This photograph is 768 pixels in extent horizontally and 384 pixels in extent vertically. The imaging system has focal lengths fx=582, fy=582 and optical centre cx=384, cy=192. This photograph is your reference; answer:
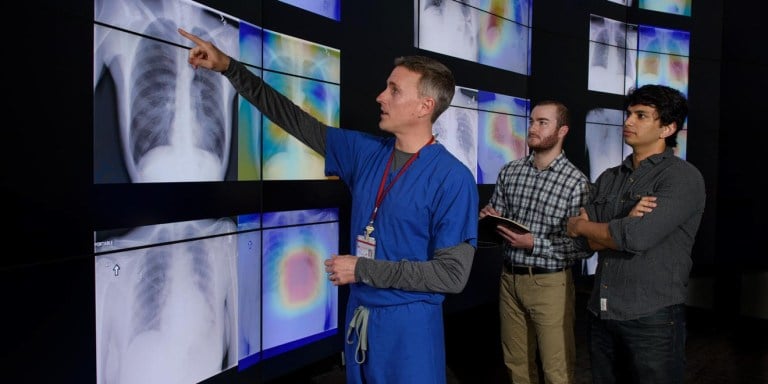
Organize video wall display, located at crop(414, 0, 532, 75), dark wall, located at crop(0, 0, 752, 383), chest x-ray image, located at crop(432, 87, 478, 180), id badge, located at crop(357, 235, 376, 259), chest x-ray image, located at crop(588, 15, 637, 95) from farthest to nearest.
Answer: chest x-ray image, located at crop(588, 15, 637, 95) < chest x-ray image, located at crop(432, 87, 478, 180) < video wall display, located at crop(414, 0, 532, 75) < dark wall, located at crop(0, 0, 752, 383) < id badge, located at crop(357, 235, 376, 259)

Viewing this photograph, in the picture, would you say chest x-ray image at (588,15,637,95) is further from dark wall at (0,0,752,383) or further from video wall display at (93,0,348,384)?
video wall display at (93,0,348,384)

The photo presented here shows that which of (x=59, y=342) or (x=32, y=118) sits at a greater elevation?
(x=32, y=118)

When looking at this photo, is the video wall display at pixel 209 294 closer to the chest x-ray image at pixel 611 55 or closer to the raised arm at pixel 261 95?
the raised arm at pixel 261 95

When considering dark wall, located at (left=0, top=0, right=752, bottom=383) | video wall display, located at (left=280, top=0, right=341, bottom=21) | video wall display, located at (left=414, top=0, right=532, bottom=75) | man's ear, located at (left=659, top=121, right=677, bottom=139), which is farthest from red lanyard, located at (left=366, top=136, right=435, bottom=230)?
video wall display, located at (left=414, top=0, right=532, bottom=75)

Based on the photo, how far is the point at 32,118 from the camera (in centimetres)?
174

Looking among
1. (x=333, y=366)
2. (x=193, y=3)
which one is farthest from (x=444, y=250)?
(x=333, y=366)

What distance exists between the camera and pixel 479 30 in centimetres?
438

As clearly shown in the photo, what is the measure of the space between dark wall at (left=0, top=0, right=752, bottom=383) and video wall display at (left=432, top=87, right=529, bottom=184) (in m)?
0.12

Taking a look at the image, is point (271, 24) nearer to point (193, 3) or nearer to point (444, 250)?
point (193, 3)

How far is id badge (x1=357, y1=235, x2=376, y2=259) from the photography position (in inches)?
58.5

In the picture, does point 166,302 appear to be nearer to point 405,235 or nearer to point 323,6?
point 405,235

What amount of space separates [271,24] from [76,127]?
1211mm

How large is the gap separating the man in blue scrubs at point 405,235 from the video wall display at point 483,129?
8.16ft

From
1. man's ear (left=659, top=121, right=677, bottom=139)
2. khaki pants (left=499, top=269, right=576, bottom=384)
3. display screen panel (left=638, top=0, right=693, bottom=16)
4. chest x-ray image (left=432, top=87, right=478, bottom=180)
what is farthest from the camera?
display screen panel (left=638, top=0, right=693, bottom=16)
